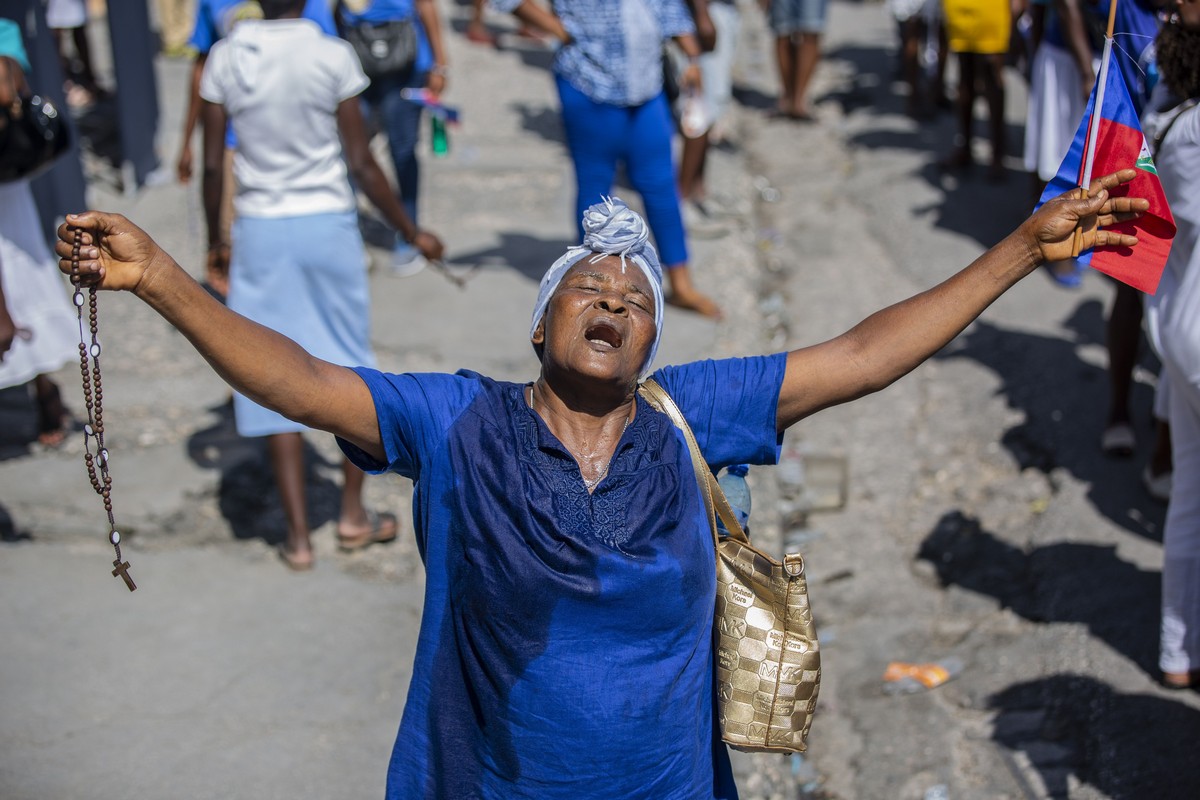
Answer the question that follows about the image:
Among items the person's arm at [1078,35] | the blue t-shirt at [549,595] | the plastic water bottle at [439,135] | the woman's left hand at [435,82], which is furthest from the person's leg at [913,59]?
the blue t-shirt at [549,595]

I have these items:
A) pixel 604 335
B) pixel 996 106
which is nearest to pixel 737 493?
pixel 604 335

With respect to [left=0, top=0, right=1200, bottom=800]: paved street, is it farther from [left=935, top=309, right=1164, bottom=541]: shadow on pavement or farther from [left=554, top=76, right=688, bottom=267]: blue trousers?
[left=554, top=76, right=688, bottom=267]: blue trousers

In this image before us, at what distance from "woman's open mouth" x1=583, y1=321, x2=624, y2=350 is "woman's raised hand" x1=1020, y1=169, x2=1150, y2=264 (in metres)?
0.74

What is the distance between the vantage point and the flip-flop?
461cm

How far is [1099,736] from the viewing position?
370 cm

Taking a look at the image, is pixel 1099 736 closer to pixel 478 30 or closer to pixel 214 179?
pixel 214 179

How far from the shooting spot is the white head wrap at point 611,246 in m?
2.38

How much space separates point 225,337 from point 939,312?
1224 mm

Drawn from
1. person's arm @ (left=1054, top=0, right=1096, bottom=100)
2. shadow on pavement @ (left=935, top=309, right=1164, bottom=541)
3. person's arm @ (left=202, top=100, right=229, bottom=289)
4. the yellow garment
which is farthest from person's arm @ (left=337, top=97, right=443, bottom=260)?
the yellow garment

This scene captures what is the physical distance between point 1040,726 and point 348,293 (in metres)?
2.62

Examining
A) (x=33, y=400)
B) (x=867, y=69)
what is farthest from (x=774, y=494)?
(x=867, y=69)

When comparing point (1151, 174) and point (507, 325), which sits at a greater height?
point (1151, 174)

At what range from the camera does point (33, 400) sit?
18.4ft

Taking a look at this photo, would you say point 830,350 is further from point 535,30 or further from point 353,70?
point 535,30
